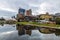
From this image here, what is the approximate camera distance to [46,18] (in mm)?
12680

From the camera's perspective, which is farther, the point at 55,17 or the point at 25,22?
the point at 25,22

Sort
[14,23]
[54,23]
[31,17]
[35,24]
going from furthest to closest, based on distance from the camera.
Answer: [14,23], [35,24], [31,17], [54,23]

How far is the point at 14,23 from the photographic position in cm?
1434

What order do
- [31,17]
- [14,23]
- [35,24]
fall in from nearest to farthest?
[31,17] < [35,24] < [14,23]

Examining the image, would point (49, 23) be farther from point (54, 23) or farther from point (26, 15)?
point (26, 15)

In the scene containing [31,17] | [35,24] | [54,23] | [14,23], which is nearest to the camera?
[54,23]

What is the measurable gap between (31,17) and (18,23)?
1941mm

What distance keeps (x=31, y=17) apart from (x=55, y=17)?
6.22ft

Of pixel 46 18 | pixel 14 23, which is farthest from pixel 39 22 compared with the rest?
pixel 14 23

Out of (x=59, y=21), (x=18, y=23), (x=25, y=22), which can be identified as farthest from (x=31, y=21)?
(x=59, y=21)

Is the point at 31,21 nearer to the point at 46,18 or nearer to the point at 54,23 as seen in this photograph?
the point at 46,18

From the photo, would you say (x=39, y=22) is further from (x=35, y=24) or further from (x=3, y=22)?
(x=3, y=22)

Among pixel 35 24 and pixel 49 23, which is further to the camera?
pixel 35 24

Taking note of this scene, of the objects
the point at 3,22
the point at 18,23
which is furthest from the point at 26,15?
the point at 3,22
